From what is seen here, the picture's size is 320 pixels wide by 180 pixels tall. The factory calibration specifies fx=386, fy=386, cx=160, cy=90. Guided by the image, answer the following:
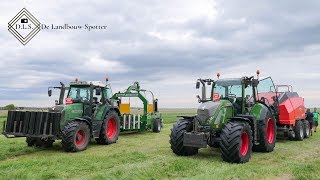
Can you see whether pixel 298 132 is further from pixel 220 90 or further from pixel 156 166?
pixel 156 166

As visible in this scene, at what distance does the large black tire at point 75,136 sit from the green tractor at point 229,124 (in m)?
3.39

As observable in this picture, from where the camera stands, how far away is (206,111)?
11.4m

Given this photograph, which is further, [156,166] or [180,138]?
[180,138]

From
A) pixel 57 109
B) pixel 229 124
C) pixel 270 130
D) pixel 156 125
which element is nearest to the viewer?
pixel 229 124

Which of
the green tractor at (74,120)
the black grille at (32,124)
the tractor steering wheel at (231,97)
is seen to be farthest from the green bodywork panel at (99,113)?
the tractor steering wheel at (231,97)

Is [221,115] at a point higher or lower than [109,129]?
higher

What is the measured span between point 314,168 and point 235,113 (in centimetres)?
352

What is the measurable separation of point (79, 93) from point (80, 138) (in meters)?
2.03

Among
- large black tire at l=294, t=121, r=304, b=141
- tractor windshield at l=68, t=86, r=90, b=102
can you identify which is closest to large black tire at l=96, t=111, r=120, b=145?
tractor windshield at l=68, t=86, r=90, b=102

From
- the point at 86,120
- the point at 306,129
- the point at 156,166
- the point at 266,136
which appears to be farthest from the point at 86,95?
the point at 306,129

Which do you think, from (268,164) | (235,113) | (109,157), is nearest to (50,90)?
(109,157)

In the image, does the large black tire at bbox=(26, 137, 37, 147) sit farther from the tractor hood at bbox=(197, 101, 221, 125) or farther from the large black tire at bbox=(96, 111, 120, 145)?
the tractor hood at bbox=(197, 101, 221, 125)

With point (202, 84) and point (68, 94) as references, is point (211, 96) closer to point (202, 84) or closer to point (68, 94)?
point (202, 84)

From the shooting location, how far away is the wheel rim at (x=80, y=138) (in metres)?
13.6
